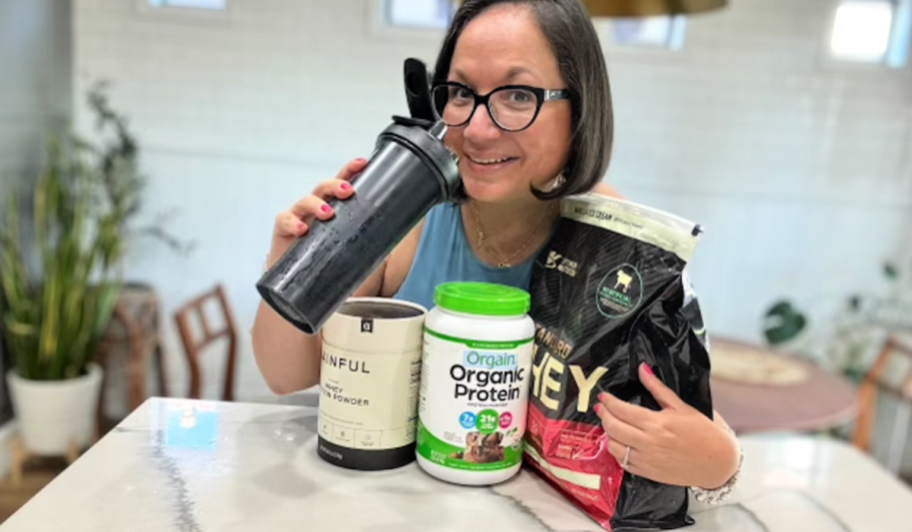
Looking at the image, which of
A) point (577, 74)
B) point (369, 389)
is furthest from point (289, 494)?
point (577, 74)

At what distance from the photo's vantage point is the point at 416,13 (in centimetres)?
256

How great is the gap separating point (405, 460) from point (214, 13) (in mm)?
2205

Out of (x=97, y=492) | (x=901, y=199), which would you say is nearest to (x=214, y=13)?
(x=97, y=492)

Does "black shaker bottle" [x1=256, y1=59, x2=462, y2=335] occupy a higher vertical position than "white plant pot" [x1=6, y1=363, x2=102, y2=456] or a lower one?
higher

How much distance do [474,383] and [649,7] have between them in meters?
0.79

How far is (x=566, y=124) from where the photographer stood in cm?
74

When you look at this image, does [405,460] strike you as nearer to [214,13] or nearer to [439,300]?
[439,300]

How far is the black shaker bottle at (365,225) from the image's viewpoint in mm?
500

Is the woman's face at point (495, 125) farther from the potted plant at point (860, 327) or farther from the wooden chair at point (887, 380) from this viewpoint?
the potted plant at point (860, 327)

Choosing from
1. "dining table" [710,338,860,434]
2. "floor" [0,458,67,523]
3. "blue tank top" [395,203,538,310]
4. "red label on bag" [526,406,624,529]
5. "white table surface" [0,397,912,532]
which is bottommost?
"floor" [0,458,67,523]

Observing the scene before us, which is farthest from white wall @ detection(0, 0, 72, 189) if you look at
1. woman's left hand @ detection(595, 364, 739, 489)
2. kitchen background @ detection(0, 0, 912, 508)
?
woman's left hand @ detection(595, 364, 739, 489)

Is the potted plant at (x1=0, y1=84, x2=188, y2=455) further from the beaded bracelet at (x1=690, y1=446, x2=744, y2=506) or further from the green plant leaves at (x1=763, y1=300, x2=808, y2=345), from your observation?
the green plant leaves at (x1=763, y1=300, x2=808, y2=345)

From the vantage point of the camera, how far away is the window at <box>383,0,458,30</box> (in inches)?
99.3

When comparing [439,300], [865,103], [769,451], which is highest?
[865,103]
